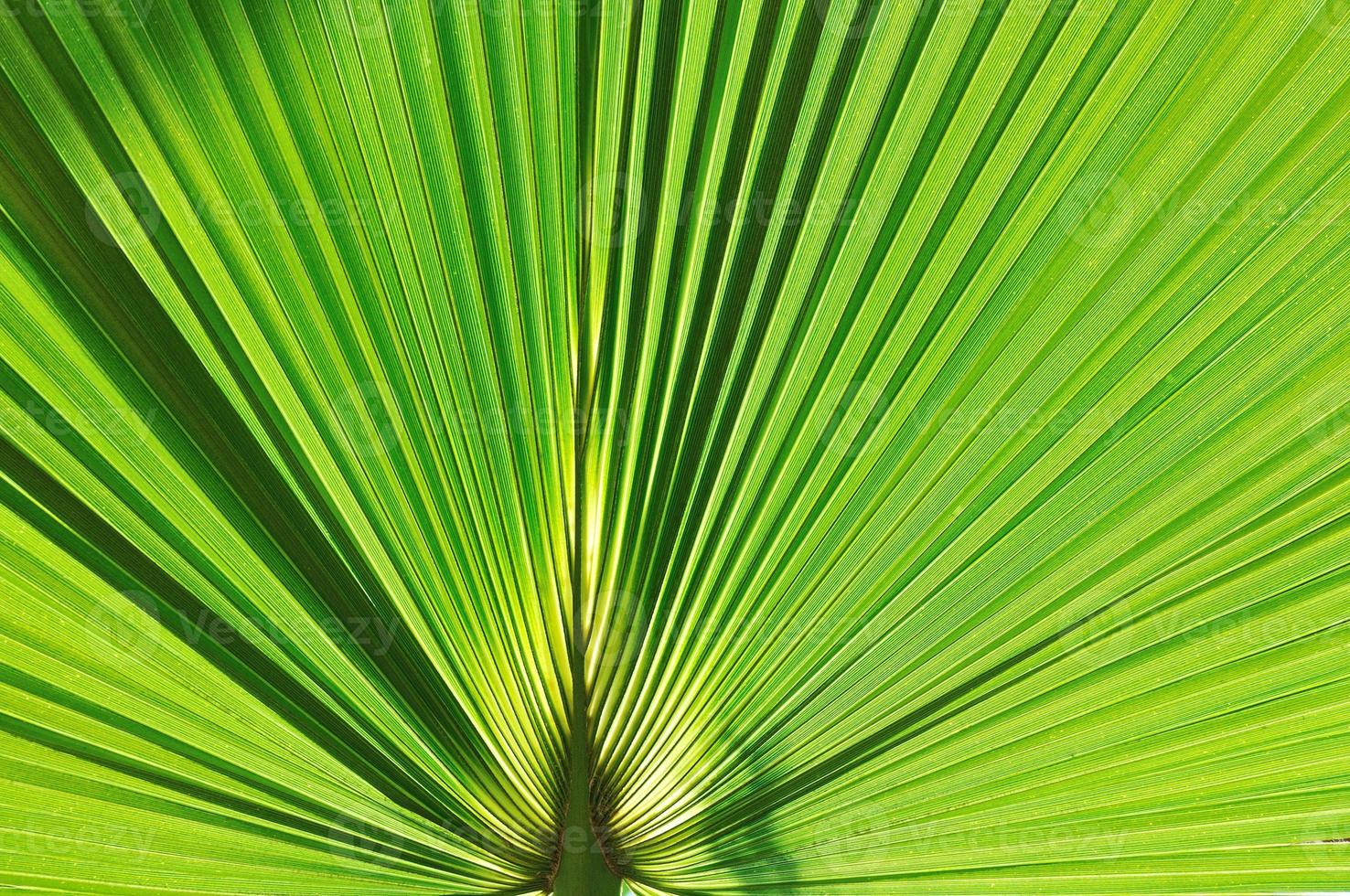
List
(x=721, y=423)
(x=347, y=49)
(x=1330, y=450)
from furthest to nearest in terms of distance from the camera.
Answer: (x=721, y=423), (x=1330, y=450), (x=347, y=49)

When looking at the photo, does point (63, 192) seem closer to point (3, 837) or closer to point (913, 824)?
point (3, 837)

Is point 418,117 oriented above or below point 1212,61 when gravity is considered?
below

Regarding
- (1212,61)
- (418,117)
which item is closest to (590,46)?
(418,117)

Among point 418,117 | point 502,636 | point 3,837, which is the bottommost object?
point 3,837

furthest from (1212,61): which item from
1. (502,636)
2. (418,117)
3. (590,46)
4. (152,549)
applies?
(152,549)

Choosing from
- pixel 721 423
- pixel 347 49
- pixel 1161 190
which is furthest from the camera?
pixel 721 423

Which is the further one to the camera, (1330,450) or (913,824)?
(913,824)
